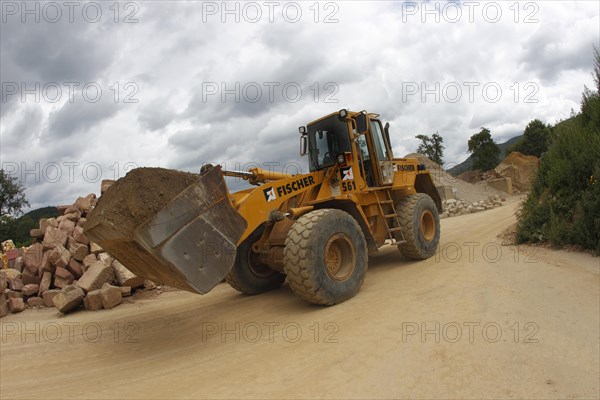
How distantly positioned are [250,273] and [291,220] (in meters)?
1.53

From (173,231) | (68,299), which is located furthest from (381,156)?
(68,299)

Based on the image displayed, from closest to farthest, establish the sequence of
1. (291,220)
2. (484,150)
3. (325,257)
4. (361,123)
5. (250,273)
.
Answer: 1. (325,257)
2. (291,220)
3. (361,123)
4. (250,273)
5. (484,150)

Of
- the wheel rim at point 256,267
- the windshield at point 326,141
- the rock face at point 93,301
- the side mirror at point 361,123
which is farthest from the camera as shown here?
the rock face at point 93,301

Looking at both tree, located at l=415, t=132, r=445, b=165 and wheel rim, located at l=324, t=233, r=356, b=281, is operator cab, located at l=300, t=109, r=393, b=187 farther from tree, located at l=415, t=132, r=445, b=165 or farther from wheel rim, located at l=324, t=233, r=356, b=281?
tree, located at l=415, t=132, r=445, b=165

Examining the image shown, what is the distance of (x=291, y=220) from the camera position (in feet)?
20.9

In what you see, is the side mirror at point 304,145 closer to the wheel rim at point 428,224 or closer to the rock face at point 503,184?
the wheel rim at point 428,224

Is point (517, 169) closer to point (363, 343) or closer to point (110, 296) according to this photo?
point (110, 296)

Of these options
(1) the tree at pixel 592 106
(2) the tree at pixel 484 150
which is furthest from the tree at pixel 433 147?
(1) the tree at pixel 592 106

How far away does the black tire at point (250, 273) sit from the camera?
7180 millimetres

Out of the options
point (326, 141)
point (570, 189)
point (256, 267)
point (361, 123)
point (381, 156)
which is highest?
point (361, 123)

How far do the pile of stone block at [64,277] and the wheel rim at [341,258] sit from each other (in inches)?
169

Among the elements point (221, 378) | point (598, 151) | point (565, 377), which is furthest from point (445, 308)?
point (598, 151)

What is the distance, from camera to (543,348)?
4.21 metres

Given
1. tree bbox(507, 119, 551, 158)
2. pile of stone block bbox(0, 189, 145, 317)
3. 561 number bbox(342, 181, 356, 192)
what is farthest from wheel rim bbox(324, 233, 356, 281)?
tree bbox(507, 119, 551, 158)
